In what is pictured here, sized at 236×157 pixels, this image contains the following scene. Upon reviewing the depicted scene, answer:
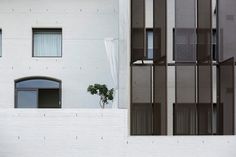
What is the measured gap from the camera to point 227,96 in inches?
401

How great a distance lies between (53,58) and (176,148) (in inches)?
265

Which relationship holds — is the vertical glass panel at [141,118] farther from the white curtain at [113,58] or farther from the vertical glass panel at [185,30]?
the white curtain at [113,58]

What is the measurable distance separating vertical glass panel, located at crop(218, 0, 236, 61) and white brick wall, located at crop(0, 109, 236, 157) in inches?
79.3

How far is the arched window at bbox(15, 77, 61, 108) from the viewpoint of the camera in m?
15.1

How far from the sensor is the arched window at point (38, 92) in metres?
15.1

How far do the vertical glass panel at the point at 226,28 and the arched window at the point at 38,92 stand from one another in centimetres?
641

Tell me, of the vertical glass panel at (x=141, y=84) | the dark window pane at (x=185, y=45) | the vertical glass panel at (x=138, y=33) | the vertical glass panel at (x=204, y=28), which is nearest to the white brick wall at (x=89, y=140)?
the vertical glass panel at (x=141, y=84)

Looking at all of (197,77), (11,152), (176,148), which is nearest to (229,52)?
(197,77)

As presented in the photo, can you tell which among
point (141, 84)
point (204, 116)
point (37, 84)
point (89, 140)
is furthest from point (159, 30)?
point (37, 84)

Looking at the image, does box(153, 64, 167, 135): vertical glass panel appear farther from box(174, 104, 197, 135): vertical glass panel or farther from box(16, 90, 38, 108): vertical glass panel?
box(16, 90, 38, 108): vertical glass panel

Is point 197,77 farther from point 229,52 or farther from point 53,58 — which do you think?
point 53,58

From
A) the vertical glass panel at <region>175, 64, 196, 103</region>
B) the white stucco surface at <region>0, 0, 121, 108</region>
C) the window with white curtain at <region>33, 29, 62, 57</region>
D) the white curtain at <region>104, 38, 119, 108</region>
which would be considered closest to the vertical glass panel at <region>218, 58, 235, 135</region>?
the vertical glass panel at <region>175, 64, 196, 103</region>

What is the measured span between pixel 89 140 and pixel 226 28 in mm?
4080

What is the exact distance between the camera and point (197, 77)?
10.2 m
